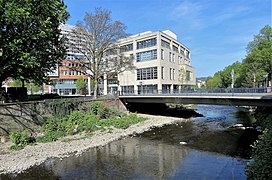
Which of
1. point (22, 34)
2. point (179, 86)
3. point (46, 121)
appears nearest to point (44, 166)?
point (46, 121)

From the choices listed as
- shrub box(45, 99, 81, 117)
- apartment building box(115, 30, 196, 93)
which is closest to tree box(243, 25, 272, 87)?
apartment building box(115, 30, 196, 93)

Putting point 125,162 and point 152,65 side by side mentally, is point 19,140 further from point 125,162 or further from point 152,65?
point 152,65

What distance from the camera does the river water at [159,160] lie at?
12852 millimetres

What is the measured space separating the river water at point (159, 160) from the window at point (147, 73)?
3231 cm

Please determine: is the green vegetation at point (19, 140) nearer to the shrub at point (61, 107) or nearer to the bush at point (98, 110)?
the shrub at point (61, 107)

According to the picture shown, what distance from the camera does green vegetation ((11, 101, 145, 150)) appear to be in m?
19.8

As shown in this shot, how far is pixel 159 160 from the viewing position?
1557cm

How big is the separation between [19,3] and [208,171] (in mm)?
22492

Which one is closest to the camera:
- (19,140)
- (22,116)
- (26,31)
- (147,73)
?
(19,140)

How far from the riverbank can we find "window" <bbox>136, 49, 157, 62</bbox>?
31630 millimetres

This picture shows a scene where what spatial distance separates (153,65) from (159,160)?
39.9 m

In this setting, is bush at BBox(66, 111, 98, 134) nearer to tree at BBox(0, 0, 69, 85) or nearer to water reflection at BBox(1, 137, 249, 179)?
water reflection at BBox(1, 137, 249, 179)

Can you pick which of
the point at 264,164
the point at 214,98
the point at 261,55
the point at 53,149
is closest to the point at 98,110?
the point at 53,149

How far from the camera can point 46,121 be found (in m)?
24.5
